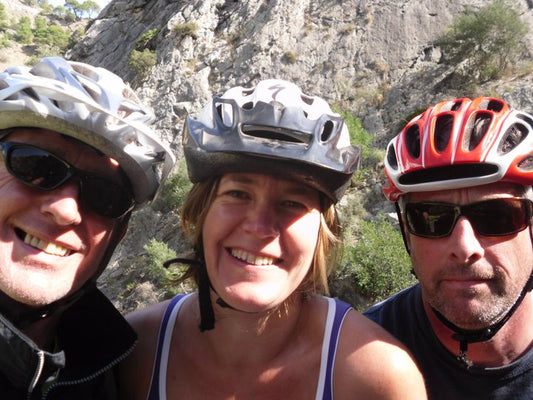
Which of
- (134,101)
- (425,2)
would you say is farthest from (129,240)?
(425,2)

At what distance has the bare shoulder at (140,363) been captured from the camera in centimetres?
236

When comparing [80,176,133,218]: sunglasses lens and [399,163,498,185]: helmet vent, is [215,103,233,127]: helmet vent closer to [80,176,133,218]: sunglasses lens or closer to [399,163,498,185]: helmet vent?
[80,176,133,218]: sunglasses lens

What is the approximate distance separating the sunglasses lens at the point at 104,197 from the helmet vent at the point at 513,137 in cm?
249

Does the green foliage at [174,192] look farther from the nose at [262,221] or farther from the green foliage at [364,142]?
the nose at [262,221]

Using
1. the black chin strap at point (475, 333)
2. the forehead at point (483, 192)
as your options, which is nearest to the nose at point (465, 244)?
the forehead at point (483, 192)

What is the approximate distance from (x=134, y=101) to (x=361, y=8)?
2702 cm

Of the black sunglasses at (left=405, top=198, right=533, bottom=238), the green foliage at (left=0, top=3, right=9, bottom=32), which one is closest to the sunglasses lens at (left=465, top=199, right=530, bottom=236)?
the black sunglasses at (left=405, top=198, right=533, bottom=238)

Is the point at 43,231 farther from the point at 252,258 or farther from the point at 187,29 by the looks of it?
the point at 187,29

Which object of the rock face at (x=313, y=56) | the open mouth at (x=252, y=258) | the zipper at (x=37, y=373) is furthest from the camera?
the rock face at (x=313, y=56)

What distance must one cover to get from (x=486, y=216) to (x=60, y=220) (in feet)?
8.28

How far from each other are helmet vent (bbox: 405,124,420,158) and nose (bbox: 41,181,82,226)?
2246 millimetres

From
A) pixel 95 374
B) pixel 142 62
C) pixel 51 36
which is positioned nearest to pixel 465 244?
pixel 95 374

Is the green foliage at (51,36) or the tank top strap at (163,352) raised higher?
the tank top strap at (163,352)

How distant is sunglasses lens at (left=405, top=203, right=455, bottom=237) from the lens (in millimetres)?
2531
